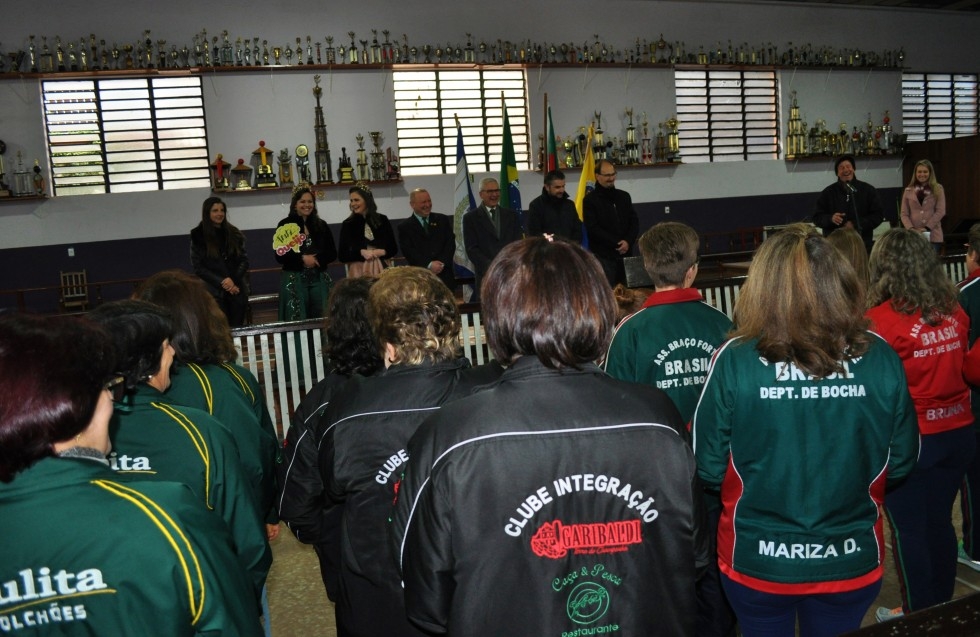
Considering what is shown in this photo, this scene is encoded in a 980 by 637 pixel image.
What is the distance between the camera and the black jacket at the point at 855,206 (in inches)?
281

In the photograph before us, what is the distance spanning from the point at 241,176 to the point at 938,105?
12867 millimetres

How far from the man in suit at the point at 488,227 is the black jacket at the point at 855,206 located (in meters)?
2.98

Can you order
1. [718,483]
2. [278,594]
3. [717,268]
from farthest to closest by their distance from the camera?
[717,268], [278,594], [718,483]

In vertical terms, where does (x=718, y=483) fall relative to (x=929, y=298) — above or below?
below

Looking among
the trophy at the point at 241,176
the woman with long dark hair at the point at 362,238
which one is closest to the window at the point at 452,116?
the trophy at the point at 241,176

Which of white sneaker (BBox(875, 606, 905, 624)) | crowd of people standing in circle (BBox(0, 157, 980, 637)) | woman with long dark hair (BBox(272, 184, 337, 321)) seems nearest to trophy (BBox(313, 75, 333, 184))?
woman with long dark hair (BBox(272, 184, 337, 321))

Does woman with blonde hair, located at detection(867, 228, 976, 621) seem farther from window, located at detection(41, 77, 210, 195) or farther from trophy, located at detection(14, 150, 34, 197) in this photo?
trophy, located at detection(14, 150, 34, 197)

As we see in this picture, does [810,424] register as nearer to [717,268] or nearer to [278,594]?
[278,594]

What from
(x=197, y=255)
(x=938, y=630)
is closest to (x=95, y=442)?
(x=938, y=630)

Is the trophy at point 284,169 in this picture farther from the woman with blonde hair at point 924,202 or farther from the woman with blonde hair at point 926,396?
the woman with blonde hair at point 926,396

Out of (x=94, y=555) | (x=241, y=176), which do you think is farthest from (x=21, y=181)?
(x=94, y=555)

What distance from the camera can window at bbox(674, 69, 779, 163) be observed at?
1277cm

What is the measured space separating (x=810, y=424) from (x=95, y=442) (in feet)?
4.67

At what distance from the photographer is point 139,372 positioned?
1693 mm
